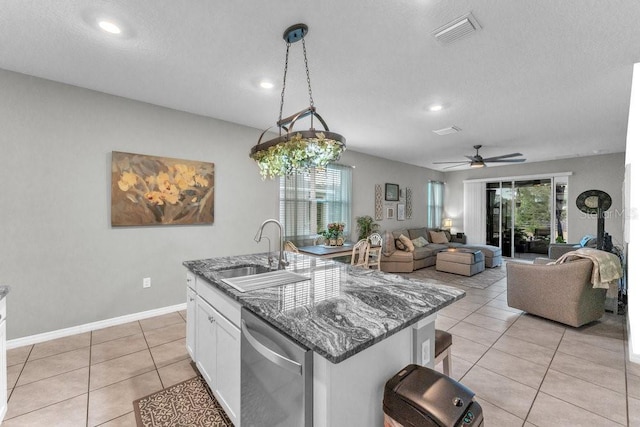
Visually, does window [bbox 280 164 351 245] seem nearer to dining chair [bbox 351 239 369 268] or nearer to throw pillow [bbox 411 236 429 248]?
dining chair [bbox 351 239 369 268]

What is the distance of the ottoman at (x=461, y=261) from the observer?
5624mm

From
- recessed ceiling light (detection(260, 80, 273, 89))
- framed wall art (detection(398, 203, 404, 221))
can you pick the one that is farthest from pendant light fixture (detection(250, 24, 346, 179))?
framed wall art (detection(398, 203, 404, 221))

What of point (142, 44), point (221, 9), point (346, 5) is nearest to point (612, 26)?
point (346, 5)

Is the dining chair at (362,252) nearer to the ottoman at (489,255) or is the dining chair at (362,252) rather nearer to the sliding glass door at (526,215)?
the ottoman at (489,255)

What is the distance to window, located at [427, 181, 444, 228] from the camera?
331 inches

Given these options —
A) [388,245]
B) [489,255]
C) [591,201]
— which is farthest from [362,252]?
[591,201]

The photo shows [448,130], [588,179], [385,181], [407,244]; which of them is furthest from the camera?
[385,181]

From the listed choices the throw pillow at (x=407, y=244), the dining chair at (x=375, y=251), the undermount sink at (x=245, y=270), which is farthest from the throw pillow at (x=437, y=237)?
the undermount sink at (x=245, y=270)

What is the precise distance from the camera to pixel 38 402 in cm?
194

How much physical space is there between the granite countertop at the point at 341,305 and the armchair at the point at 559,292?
8.30ft

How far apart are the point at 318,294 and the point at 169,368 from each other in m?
1.74

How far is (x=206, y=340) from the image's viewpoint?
1.99 metres

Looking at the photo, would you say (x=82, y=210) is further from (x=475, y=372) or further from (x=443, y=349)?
(x=475, y=372)

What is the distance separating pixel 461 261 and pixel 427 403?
17.4 ft
